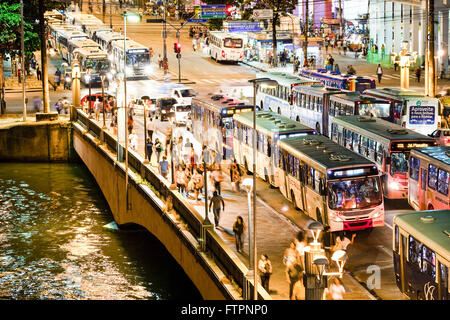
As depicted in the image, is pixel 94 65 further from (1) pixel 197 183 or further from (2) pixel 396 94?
(1) pixel 197 183

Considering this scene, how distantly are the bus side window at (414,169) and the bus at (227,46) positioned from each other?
6111cm

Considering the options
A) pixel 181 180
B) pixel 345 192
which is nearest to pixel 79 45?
pixel 181 180

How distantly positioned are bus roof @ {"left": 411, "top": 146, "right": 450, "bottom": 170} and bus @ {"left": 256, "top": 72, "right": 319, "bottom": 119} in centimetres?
2322

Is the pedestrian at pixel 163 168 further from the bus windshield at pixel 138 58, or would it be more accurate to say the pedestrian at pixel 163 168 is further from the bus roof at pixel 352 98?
the bus windshield at pixel 138 58

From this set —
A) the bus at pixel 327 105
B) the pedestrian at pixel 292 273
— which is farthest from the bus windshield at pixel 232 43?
the pedestrian at pixel 292 273

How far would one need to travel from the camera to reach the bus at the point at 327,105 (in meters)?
45.8

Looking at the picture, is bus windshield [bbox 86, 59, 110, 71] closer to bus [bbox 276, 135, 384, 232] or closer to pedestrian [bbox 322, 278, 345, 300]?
bus [bbox 276, 135, 384, 232]

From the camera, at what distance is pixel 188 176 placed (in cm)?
3762

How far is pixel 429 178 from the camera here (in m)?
31.5

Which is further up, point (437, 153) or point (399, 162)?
point (437, 153)

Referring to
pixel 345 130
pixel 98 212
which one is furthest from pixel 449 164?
pixel 98 212

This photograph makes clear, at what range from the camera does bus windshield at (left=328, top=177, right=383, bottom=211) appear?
101 feet

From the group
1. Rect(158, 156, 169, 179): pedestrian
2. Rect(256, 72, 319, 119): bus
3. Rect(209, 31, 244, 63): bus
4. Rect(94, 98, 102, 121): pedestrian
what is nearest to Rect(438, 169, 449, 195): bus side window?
Rect(158, 156, 169, 179): pedestrian

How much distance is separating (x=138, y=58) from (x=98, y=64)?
4113 mm
